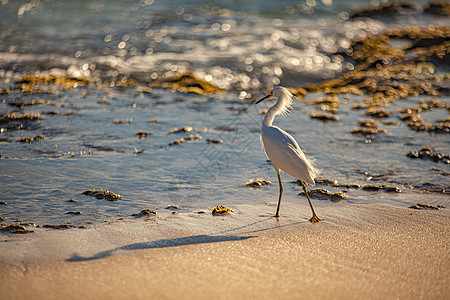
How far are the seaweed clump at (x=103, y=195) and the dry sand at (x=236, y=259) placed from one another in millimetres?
739

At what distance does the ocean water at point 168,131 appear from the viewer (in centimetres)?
525

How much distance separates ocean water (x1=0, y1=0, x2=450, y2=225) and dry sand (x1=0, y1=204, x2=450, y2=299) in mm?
571

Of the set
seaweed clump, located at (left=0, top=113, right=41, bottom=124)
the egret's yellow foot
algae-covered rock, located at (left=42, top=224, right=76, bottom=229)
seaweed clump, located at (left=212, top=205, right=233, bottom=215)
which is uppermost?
seaweed clump, located at (left=0, top=113, right=41, bottom=124)

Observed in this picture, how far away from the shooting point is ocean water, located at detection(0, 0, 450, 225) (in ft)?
17.2

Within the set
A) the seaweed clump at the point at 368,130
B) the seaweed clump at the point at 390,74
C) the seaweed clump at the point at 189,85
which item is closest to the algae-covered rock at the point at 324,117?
the seaweed clump at the point at 368,130

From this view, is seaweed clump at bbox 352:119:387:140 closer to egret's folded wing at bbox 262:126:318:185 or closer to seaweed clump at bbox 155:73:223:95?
egret's folded wing at bbox 262:126:318:185

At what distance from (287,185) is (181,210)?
1583 mm

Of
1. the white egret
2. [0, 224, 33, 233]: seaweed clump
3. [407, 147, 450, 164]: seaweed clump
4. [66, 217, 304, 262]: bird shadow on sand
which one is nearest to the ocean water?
[407, 147, 450, 164]: seaweed clump

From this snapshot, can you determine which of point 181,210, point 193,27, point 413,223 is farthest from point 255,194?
point 193,27

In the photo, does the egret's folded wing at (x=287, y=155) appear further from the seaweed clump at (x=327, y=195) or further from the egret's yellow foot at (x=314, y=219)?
the seaweed clump at (x=327, y=195)

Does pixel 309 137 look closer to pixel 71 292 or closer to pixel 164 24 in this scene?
pixel 71 292

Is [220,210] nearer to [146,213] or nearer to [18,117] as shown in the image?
[146,213]

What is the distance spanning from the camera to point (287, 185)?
5.77 metres

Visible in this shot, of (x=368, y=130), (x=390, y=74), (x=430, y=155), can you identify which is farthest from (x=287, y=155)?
(x=390, y=74)
